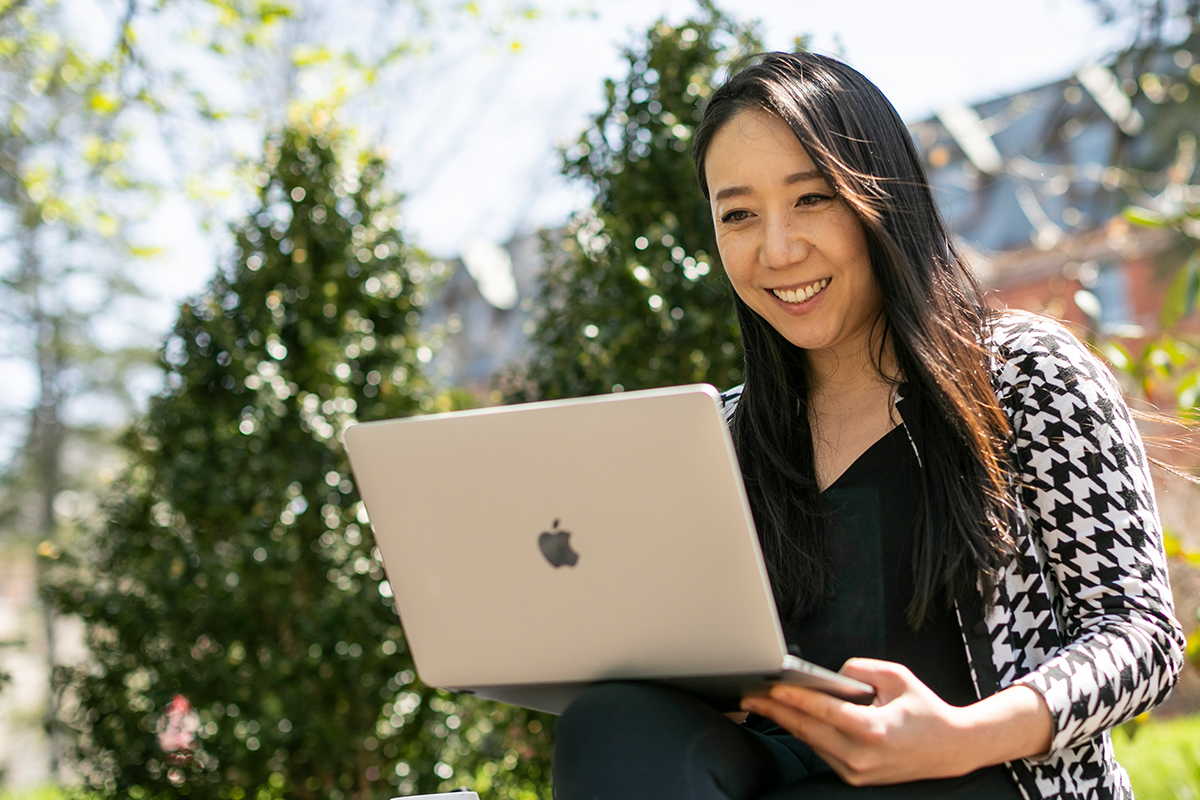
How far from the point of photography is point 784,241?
1377 mm

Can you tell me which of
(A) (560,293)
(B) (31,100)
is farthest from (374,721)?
(B) (31,100)

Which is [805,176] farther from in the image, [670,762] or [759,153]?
[670,762]

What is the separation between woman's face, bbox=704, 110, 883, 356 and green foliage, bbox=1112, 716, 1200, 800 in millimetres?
1715

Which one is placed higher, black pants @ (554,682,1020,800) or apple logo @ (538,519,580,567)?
apple logo @ (538,519,580,567)

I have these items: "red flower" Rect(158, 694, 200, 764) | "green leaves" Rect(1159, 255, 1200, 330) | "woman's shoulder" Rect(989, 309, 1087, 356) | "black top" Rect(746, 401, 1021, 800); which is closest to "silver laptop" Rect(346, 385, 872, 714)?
"black top" Rect(746, 401, 1021, 800)

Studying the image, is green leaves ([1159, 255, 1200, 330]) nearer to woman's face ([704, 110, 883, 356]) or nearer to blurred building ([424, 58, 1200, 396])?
blurred building ([424, 58, 1200, 396])

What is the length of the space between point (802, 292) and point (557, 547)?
564 mm

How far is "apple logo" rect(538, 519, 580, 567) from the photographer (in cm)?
113

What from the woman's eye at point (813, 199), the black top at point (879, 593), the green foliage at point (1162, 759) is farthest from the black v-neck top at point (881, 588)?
the green foliage at point (1162, 759)

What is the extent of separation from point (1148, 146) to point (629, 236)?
25.4 feet

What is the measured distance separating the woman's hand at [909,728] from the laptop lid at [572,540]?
0.10m

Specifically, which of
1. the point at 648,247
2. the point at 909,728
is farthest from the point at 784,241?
the point at 648,247

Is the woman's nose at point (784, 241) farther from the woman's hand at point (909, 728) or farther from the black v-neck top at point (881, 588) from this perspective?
the woman's hand at point (909, 728)

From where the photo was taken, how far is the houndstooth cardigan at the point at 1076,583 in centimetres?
110
